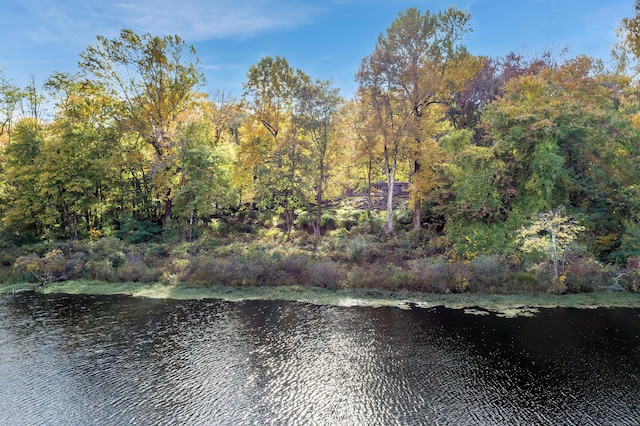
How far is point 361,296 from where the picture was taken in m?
18.0

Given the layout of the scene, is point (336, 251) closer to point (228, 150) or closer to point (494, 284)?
point (494, 284)

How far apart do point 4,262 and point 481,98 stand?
37775 mm

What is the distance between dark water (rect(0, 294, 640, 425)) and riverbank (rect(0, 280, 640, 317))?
0.96 meters

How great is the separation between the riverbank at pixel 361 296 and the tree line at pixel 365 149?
317 cm

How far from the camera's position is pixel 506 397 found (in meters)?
9.23

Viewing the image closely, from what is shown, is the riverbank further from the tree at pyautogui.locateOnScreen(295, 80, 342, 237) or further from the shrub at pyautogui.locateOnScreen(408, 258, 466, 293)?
the tree at pyautogui.locateOnScreen(295, 80, 342, 237)

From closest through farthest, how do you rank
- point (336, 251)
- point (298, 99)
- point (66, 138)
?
point (336, 251), point (298, 99), point (66, 138)

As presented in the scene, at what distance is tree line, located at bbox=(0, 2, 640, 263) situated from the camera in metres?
20.7

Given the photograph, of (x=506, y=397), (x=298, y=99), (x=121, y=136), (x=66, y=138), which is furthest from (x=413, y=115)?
(x=66, y=138)

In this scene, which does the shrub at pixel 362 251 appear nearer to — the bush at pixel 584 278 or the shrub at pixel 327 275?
the shrub at pixel 327 275

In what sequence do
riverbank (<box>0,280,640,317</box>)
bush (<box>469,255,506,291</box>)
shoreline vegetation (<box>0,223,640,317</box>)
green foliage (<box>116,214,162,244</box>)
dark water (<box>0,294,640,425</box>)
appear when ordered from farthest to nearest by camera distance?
green foliage (<box>116,214,162,244</box>)
bush (<box>469,255,506,291</box>)
shoreline vegetation (<box>0,223,640,317</box>)
riverbank (<box>0,280,640,317</box>)
dark water (<box>0,294,640,425</box>)

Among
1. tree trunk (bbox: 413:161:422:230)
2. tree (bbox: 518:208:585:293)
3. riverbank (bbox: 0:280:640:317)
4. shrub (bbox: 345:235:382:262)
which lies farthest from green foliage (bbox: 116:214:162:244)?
tree (bbox: 518:208:585:293)

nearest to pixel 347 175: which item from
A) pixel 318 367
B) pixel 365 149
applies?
pixel 365 149

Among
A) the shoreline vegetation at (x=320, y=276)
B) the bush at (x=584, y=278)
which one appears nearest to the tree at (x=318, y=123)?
the shoreline vegetation at (x=320, y=276)
